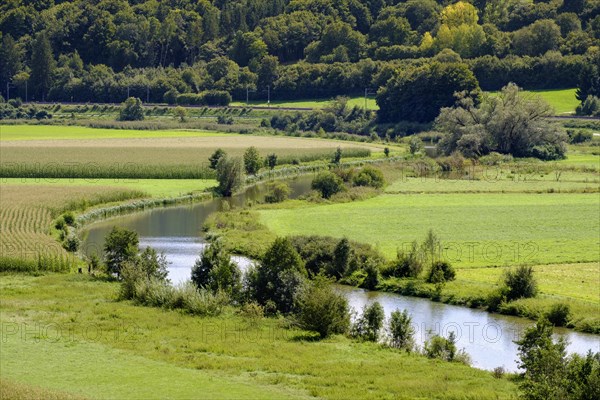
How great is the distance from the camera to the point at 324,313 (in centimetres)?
3478

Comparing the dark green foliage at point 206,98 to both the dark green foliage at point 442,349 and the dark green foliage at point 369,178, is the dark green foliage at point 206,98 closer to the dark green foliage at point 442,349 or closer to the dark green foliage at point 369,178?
the dark green foliage at point 369,178

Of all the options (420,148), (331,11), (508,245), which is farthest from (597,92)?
(508,245)

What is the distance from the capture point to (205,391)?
2778 centimetres

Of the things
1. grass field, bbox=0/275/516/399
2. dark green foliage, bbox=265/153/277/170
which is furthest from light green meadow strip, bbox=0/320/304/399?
dark green foliage, bbox=265/153/277/170

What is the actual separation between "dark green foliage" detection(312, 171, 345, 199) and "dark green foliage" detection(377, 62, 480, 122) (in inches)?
2018

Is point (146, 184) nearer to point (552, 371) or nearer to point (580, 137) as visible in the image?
point (552, 371)

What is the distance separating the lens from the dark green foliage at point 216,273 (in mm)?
39188

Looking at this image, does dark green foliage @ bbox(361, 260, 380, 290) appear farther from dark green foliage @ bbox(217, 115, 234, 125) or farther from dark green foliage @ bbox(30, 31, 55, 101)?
dark green foliage @ bbox(30, 31, 55, 101)

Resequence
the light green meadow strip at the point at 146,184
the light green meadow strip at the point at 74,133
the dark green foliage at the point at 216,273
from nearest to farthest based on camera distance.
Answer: the dark green foliage at the point at 216,273
the light green meadow strip at the point at 146,184
the light green meadow strip at the point at 74,133

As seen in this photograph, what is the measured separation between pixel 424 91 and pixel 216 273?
91632 millimetres

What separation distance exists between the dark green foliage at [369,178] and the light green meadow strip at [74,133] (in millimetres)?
46148

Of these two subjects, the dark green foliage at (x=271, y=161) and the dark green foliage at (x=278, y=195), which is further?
the dark green foliage at (x=271, y=161)

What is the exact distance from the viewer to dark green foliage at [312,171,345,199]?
2815 inches

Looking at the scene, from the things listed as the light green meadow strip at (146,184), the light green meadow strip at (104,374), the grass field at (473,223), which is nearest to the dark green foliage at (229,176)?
the light green meadow strip at (146,184)
